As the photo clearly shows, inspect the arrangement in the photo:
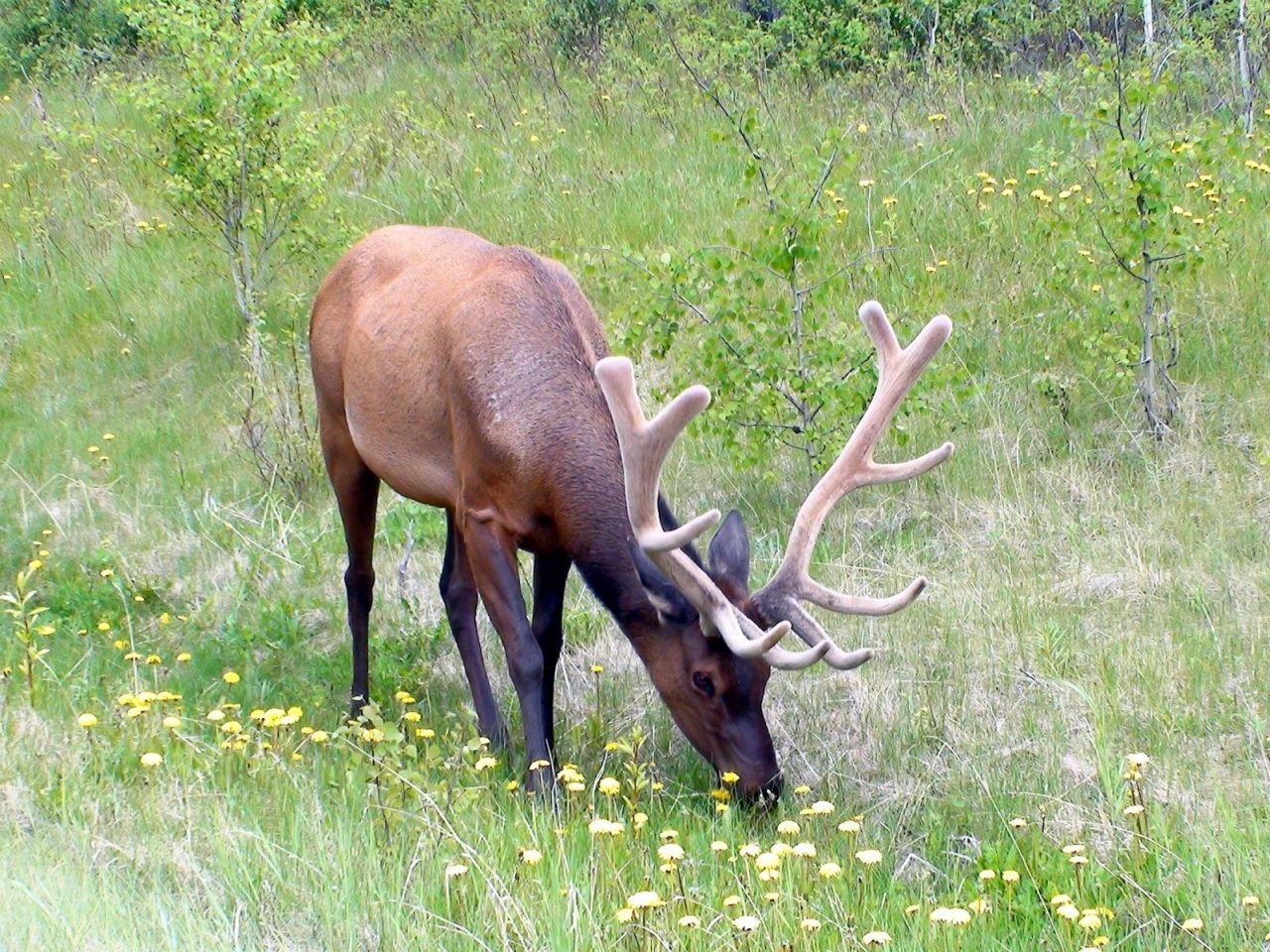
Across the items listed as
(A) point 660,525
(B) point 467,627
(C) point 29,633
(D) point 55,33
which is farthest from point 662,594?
(D) point 55,33

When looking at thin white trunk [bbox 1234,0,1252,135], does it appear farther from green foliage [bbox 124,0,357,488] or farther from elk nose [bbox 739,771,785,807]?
elk nose [bbox 739,771,785,807]

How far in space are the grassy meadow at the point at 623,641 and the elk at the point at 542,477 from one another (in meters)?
0.36

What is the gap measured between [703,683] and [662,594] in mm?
325

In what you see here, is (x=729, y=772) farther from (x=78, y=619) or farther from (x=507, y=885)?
(x=78, y=619)

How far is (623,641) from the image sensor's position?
22.7 ft

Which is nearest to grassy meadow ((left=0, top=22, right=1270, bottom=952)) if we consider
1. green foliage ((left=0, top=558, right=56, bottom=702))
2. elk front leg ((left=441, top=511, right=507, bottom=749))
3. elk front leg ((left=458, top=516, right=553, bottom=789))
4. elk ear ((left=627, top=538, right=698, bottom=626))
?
green foliage ((left=0, top=558, right=56, bottom=702))

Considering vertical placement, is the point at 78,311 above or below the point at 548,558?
below

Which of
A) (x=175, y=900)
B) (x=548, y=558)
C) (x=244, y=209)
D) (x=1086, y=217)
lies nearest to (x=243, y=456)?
(x=244, y=209)

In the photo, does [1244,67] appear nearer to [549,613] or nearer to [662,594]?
[549,613]

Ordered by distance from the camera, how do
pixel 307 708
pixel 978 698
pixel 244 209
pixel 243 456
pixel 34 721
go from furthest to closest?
pixel 244 209
pixel 243 456
pixel 307 708
pixel 978 698
pixel 34 721

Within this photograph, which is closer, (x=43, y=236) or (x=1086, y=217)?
(x=1086, y=217)

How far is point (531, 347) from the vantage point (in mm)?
5945

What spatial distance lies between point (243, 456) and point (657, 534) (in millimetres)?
5199

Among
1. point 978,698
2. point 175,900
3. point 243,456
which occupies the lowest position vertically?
point 243,456
